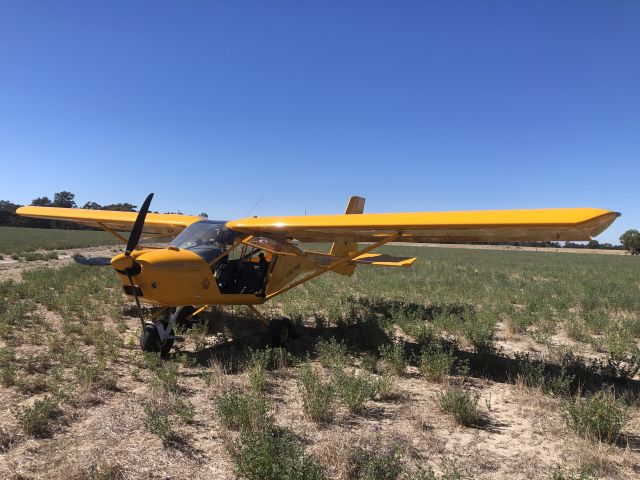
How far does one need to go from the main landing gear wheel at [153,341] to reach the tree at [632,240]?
10517cm

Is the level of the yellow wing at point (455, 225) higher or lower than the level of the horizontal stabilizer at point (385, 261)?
higher

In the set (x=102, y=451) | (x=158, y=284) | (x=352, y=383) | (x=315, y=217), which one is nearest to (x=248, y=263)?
(x=315, y=217)

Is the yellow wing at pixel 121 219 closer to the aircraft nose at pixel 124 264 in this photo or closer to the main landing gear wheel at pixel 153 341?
the main landing gear wheel at pixel 153 341

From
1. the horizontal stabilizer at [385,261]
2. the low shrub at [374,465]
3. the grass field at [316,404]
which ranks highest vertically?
the horizontal stabilizer at [385,261]

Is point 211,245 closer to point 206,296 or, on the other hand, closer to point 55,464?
point 206,296

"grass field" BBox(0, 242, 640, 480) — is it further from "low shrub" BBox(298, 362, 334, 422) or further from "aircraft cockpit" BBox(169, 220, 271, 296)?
"aircraft cockpit" BBox(169, 220, 271, 296)

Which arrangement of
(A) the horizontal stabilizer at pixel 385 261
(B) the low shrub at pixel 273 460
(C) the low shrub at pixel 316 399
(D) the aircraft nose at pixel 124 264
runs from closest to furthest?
(B) the low shrub at pixel 273 460 < (C) the low shrub at pixel 316 399 < (D) the aircraft nose at pixel 124 264 < (A) the horizontal stabilizer at pixel 385 261

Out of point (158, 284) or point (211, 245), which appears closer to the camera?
point (158, 284)

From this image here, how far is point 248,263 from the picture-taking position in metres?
7.87

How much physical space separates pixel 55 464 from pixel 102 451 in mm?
338

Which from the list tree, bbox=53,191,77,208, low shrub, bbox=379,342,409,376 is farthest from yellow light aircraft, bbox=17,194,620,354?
tree, bbox=53,191,77,208

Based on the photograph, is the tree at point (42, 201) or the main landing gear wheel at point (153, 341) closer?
the main landing gear wheel at point (153, 341)

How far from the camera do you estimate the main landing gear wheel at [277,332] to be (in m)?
6.93

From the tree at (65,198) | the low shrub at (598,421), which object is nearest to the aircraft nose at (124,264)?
the low shrub at (598,421)
